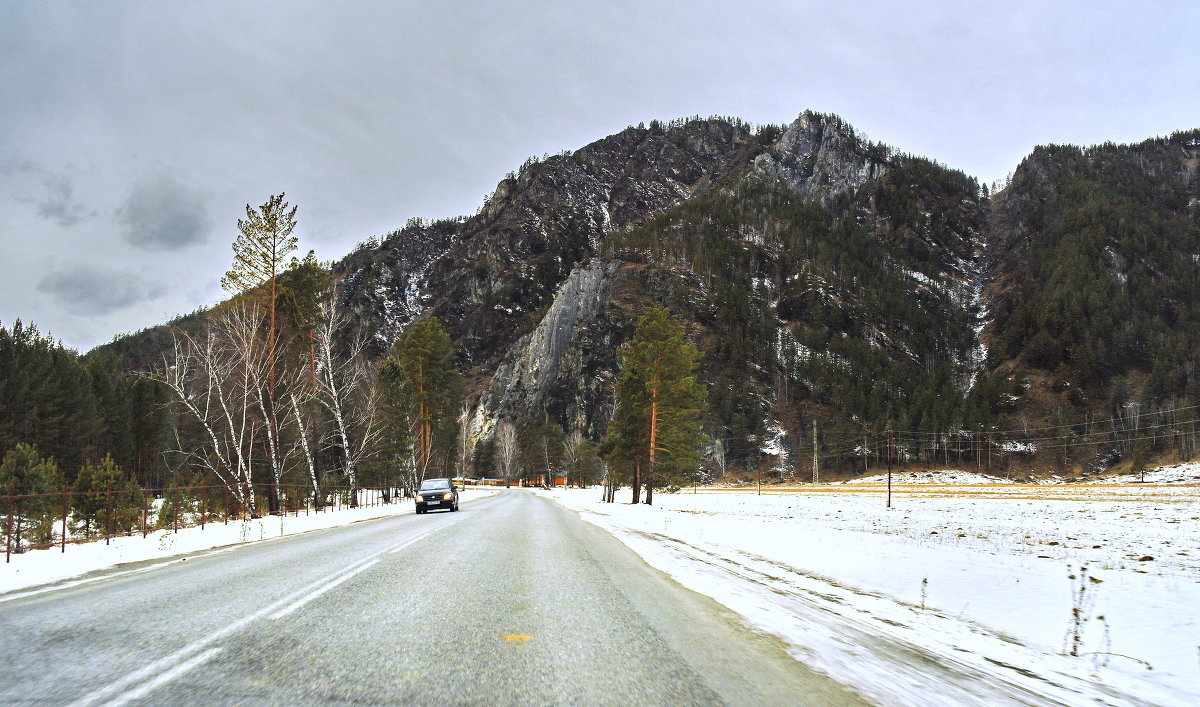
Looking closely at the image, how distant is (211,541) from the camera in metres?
15.5

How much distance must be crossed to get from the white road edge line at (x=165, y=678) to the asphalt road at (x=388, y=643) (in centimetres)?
2

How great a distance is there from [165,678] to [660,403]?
39574 millimetres

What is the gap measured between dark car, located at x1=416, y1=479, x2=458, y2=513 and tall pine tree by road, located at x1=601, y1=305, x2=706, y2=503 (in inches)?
589

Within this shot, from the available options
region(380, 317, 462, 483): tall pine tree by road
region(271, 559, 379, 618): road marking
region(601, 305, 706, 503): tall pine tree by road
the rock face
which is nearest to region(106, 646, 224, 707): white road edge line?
region(271, 559, 379, 618): road marking

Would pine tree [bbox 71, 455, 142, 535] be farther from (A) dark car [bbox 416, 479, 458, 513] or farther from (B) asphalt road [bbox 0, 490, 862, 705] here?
(A) dark car [bbox 416, 479, 458, 513]

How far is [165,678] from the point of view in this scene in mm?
3797

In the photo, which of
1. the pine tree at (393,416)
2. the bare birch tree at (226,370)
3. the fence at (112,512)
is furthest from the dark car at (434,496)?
the pine tree at (393,416)

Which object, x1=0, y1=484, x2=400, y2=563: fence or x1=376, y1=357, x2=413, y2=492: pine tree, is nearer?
x1=0, y1=484, x2=400, y2=563: fence

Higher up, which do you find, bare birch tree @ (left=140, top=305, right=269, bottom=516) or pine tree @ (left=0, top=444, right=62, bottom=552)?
bare birch tree @ (left=140, top=305, right=269, bottom=516)

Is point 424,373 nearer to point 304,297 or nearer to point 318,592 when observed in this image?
point 304,297

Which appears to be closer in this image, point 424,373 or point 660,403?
point 660,403

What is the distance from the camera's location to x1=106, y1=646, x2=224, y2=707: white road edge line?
133 inches

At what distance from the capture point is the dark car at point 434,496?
3169cm

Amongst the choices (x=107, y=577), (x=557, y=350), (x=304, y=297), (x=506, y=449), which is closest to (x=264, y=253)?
(x=304, y=297)
